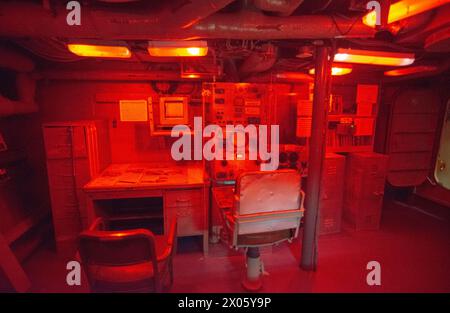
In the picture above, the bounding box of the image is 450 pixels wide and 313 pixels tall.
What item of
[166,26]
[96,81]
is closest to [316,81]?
[166,26]

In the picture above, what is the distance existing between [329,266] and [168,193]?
177 cm

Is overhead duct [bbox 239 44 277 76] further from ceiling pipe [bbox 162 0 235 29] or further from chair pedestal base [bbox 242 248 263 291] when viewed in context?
chair pedestal base [bbox 242 248 263 291]

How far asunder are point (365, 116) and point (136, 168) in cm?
311

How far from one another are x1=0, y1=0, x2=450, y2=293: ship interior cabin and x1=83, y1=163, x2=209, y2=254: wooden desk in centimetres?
2

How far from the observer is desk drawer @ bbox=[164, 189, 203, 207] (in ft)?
7.57

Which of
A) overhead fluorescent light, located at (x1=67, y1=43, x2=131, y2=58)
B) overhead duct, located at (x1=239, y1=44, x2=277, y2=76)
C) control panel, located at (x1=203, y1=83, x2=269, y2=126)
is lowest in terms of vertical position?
control panel, located at (x1=203, y1=83, x2=269, y2=126)

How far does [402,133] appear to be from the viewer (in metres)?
3.62

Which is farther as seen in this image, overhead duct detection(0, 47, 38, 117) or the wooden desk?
the wooden desk

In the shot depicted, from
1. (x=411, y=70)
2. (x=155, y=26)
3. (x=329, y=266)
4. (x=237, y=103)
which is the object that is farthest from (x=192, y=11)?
(x=411, y=70)

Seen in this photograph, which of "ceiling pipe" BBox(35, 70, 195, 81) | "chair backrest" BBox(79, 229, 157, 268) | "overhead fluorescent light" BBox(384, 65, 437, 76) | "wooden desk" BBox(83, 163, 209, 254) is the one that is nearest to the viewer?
"chair backrest" BBox(79, 229, 157, 268)

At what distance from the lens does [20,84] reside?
244cm

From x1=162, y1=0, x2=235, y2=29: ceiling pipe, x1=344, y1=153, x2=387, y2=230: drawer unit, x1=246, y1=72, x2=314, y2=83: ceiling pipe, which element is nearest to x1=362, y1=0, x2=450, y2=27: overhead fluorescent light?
x1=162, y1=0, x2=235, y2=29: ceiling pipe

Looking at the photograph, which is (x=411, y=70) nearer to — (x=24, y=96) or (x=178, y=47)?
(x=178, y=47)

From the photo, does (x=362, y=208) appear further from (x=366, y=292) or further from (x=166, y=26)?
(x=166, y=26)
